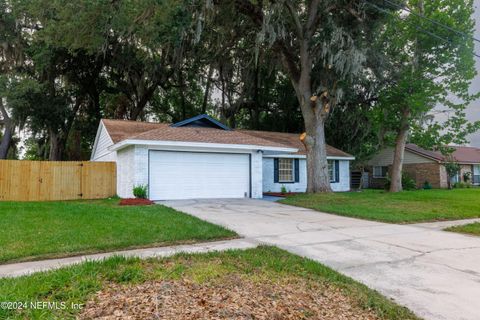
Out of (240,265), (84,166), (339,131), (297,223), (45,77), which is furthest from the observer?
(339,131)

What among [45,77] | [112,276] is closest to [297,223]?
[112,276]

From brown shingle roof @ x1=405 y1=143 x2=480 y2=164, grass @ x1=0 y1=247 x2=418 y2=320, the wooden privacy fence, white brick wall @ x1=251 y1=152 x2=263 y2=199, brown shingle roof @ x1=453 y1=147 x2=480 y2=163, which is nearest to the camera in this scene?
grass @ x1=0 y1=247 x2=418 y2=320

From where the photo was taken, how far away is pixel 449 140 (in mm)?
16562

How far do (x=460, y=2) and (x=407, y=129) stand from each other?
21.4 feet

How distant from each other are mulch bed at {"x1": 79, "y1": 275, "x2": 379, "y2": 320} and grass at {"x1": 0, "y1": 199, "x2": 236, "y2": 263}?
2368 mm

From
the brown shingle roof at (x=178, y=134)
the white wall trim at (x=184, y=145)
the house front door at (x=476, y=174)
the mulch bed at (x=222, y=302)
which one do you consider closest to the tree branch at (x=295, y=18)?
the brown shingle roof at (x=178, y=134)

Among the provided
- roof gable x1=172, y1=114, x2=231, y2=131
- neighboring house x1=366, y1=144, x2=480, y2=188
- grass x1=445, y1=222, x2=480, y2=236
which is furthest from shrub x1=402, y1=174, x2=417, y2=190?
grass x1=445, y1=222, x2=480, y2=236

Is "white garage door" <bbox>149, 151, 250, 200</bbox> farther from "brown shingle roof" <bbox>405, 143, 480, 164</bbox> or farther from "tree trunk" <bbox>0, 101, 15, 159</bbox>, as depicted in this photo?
"brown shingle roof" <bbox>405, 143, 480, 164</bbox>

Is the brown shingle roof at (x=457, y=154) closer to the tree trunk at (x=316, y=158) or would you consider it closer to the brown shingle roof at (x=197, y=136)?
the tree trunk at (x=316, y=158)

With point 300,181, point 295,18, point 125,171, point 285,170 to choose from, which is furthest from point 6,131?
point 295,18

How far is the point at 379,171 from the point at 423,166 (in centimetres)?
323

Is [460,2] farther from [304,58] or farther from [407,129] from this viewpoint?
[304,58]

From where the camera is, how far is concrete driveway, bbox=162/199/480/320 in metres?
3.69

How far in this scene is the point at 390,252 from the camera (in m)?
5.53
